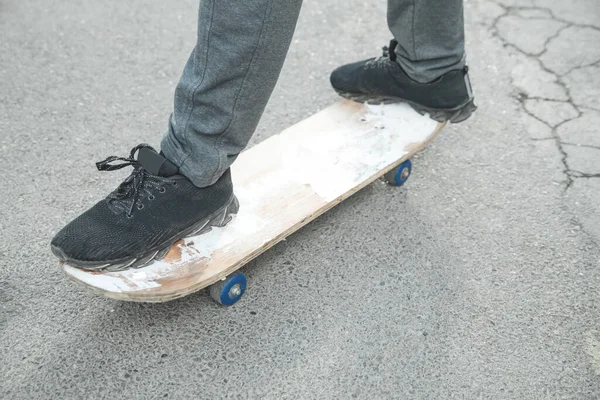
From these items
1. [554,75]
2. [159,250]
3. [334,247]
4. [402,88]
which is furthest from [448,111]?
[159,250]

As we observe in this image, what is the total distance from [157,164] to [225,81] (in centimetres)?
30

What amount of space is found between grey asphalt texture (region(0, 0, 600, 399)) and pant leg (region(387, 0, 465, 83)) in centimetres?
35

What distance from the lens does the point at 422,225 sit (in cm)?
205

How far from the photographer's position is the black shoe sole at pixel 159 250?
61.1 inches

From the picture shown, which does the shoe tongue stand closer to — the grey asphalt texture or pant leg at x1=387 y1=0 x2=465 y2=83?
the grey asphalt texture

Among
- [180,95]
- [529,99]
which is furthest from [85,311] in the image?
[529,99]

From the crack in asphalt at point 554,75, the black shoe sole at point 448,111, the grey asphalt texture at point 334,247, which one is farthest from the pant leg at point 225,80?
the crack in asphalt at point 554,75

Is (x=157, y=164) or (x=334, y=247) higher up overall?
(x=157, y=164)

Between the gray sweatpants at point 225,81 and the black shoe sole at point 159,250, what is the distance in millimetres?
120

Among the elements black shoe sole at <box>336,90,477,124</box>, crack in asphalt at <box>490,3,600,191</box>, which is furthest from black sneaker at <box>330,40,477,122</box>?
crack in asphalt at <box>490,3,600,191</box>

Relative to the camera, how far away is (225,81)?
1496mm

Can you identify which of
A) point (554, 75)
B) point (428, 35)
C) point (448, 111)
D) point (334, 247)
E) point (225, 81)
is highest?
point (225, 81)

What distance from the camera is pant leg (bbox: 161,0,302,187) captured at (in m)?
1.42

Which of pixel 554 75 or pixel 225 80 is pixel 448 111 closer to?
pixel 554 75
